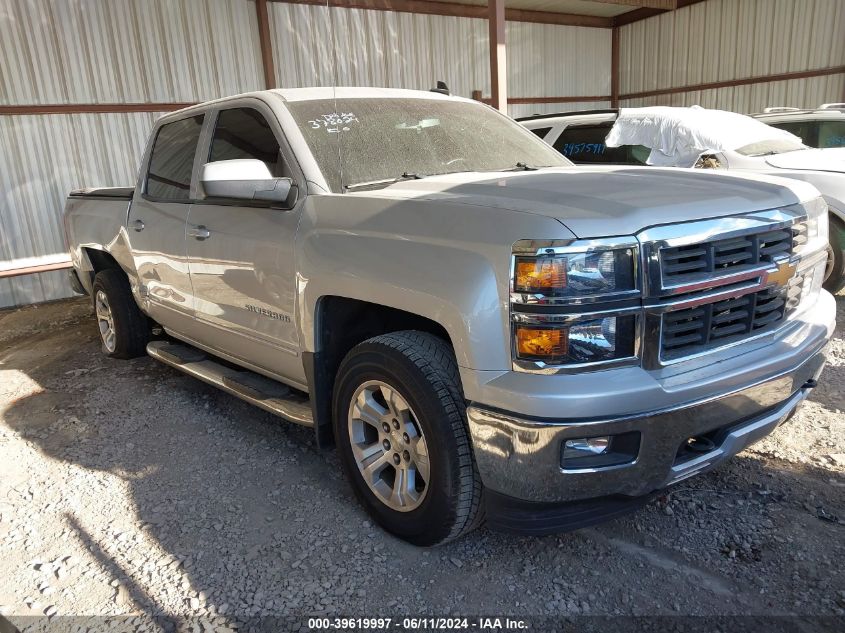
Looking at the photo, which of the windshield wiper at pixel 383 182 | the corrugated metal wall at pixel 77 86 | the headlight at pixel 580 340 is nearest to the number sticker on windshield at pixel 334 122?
the windshield wiper at pixel 383 182

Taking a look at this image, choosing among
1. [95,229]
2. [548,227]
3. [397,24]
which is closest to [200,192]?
[95,229]

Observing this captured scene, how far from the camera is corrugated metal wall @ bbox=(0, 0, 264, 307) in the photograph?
917cm

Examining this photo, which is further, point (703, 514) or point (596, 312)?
point (703, 514)

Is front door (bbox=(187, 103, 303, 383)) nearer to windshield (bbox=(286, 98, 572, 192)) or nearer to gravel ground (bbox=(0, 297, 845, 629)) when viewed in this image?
windshield (bbox=(286, 98, 572, 192))

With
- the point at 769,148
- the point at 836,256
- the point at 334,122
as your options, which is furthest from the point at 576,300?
the point at 769,148

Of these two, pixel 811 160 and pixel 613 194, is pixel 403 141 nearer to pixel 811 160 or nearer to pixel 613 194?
pixel 613 194

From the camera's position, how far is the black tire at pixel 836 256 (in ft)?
18.9

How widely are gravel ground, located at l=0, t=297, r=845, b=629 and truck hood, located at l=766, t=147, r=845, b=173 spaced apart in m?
2.98

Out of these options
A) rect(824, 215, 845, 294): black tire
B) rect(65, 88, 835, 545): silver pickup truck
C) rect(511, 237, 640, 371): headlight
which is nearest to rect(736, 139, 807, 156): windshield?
rect(824, 215, 845, 294): black tire

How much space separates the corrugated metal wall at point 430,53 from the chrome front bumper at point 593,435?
8976mm

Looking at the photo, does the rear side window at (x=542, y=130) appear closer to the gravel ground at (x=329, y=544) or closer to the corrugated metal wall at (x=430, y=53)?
the corrugated metal wall at (x=430, y=53)

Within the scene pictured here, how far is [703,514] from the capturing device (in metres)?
2.81

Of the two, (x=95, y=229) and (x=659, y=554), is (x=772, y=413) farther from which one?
(x=95, y=229)

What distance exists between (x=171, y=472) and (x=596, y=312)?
259cm
